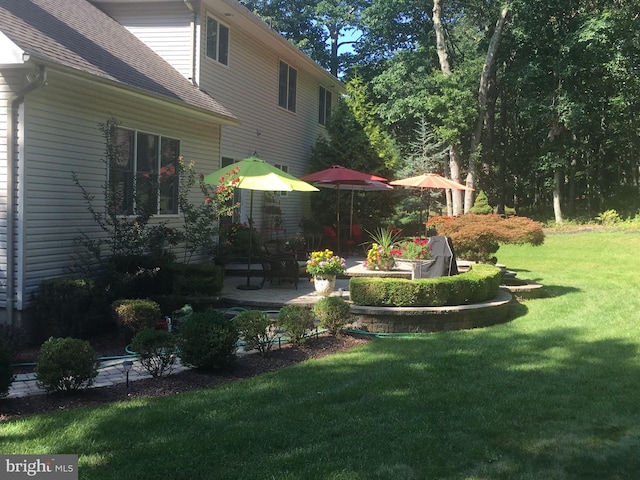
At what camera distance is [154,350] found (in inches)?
217

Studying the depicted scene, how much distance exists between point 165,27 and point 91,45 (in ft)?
10.9

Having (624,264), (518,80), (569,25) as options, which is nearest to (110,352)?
(624,264)

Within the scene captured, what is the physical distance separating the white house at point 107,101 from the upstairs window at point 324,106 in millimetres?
3447

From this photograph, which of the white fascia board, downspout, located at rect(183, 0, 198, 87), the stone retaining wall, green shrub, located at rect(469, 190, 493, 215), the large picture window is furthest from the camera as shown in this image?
green shrub, located at rect(469, 190, 493, 215)

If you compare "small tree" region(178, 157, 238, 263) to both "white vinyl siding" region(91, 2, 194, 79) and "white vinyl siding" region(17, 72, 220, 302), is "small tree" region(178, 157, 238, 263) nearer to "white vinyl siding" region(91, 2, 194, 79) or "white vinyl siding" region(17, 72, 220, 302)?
"white vinyl siding" region(17, 72, 220, 302)

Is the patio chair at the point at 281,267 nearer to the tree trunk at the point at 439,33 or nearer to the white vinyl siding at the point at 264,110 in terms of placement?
the white vinyl siding at the point at 264,110

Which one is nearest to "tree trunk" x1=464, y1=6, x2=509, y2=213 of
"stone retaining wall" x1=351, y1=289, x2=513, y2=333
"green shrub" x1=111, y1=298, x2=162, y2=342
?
"stone retaining wall" x1=351, y1=289, x2=513, y2=333

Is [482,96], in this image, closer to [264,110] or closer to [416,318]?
[264,110]

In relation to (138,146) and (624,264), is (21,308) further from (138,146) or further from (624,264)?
(624,264)

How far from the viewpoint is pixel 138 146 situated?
9633 mm

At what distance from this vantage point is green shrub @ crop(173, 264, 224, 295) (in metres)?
8.80

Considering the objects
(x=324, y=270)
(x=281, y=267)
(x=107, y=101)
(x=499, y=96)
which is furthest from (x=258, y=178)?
(x=499, y=96)
